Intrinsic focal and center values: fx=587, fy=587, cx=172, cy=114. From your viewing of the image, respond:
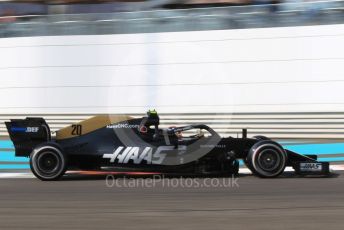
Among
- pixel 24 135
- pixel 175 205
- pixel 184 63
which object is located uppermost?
pixel 184 63

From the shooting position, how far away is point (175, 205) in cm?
677

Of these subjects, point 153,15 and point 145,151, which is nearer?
point 145,151

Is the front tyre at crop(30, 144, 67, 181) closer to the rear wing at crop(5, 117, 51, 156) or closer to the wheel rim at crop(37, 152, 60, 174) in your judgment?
the wheel rim at crop(37, 152, 60, 174)

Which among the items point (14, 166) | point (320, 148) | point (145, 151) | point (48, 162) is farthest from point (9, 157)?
point (320, 148)

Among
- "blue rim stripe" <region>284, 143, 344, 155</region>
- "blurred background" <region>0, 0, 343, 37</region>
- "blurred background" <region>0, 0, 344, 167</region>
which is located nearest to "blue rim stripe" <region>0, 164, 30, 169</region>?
"blurred background" <region>0, 0, 344, 167</region>

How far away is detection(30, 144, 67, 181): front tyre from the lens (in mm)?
9281

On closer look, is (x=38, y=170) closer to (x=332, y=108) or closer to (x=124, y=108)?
(x=124, y=108)

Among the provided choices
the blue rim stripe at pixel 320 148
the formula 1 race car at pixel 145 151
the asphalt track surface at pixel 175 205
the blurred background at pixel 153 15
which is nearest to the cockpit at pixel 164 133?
the formula 1 race car at pixel 145 151

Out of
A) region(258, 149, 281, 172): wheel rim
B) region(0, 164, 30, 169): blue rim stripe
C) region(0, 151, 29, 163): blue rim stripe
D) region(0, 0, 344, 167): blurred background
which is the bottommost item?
region(0, 164, 30, 169): blue rim stripe

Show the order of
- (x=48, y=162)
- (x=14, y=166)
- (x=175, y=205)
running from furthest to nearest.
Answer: (x=14, y=166)
(x=48, y=162)
(x=175, y=205)

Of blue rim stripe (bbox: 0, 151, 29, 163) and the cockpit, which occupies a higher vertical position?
the cockpit

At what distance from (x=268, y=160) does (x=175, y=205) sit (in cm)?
291

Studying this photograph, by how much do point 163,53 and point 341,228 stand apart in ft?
35.4

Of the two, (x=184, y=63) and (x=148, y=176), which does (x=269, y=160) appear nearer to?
(x=148, y=176)
